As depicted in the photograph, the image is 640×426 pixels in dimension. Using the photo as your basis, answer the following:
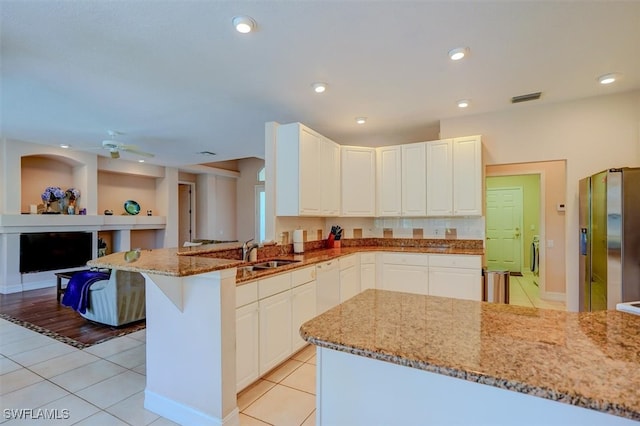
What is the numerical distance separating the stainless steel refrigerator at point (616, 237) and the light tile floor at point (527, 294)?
4.52ft

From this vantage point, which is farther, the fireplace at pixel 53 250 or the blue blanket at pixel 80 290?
the fireplace at pixel 53 250

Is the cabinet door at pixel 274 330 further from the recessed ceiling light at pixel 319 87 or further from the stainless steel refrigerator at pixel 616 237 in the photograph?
the stainless steel refrigerator at pixel 616 237

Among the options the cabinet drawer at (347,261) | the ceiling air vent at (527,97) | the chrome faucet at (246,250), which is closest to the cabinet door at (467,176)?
the ceiling air vent at (527,97)

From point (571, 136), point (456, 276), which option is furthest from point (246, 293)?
point (571, 136)

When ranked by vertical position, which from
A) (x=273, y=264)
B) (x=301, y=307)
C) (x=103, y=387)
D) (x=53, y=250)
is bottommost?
(x=103, y=387)

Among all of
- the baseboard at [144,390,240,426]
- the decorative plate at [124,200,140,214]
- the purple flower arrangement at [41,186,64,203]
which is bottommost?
the baseboard at [144,390,240,426]

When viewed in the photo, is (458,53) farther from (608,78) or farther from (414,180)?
(414,180)

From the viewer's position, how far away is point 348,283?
3762 millimetres

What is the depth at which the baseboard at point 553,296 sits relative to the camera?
476 cm

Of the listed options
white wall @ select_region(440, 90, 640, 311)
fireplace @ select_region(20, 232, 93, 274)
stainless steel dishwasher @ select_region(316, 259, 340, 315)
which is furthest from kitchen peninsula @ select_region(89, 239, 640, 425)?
fireplace @ select_region(20, 232, 93, 274)

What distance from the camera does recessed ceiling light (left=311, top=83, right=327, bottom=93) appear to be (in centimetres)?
299

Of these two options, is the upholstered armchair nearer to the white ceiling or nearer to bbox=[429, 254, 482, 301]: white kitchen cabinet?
the white ceiling

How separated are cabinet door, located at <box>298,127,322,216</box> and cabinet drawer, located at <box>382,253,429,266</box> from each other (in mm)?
1123

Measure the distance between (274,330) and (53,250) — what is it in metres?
5.76
